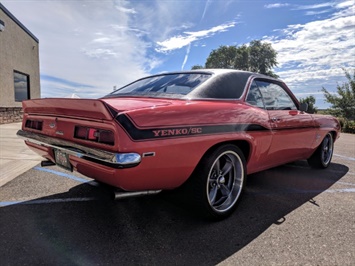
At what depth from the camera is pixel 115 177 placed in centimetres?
204

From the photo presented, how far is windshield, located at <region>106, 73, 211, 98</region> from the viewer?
284 centimetres

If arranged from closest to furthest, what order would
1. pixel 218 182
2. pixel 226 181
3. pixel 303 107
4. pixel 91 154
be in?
pixel 91 154
pixel 218 182
pixel 226 181
pixel 303 107

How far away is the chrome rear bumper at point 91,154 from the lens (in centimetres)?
197

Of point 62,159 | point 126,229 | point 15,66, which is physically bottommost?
point 126,229

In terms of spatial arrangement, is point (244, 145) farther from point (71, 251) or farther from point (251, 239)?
point (71, 251)

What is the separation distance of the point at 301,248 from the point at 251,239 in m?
0.39

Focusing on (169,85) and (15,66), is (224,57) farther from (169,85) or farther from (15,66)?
(169,85)

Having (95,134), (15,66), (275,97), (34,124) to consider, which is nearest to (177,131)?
(95,134)

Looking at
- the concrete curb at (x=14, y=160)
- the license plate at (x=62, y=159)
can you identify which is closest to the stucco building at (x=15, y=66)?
the concrete curb at (x=14, y=160)

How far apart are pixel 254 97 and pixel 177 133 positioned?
1.43 metres

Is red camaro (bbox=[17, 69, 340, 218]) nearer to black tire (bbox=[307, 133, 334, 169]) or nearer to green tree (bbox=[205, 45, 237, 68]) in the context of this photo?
black tire (bbox=[307, 133, 334, 169])

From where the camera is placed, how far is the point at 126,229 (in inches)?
97.2

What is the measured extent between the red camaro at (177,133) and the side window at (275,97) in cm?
2

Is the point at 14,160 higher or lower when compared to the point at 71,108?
lower
